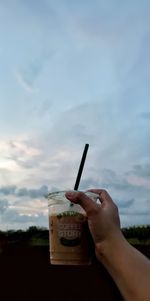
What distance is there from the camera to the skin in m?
1.35

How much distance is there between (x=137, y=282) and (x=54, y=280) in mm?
3585

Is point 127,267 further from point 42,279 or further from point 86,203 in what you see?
point 42,279

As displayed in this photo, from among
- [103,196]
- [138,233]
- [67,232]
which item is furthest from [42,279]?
[103,196]

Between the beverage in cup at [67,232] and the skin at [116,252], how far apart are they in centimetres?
27

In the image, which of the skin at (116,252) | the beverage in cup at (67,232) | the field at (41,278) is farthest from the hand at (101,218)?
the field at (41,278)

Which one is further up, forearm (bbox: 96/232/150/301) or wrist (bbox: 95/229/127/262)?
wrist (bbox: 95/229/127/262)

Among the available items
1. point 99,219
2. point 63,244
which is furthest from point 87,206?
point 63,244

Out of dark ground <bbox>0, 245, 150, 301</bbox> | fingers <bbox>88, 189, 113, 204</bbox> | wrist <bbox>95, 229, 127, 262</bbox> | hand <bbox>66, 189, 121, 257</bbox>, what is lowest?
wrist <bbox>95, 229, 127, 262</bbox>

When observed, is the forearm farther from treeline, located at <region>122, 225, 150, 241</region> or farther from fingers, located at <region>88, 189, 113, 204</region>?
treeline, located at <region>122, 225, 150, 241</region>

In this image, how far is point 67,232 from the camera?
1.90 metres

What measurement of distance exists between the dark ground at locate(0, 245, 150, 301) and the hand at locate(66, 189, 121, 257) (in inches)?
126

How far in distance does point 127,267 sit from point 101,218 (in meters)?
0.17

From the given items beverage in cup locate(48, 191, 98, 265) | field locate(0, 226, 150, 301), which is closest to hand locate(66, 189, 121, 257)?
beverage in cup locate(48, 191, 98, 265)

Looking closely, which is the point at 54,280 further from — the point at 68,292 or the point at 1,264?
the point at 1,264
